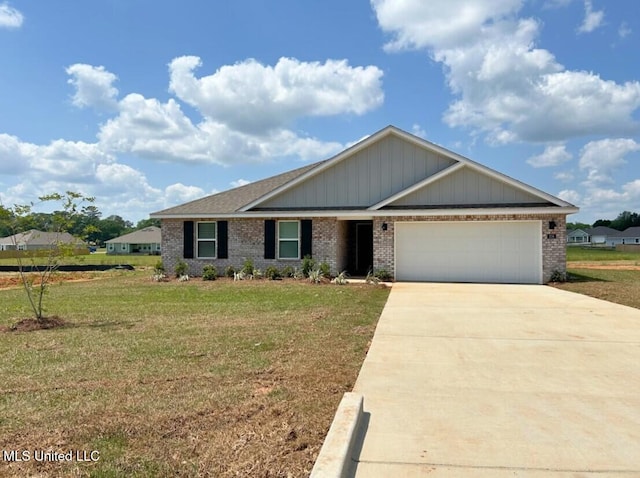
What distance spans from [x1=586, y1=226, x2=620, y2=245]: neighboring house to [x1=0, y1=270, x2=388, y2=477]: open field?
100007 millimetres

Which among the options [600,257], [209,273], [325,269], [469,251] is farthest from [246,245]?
[600,257]

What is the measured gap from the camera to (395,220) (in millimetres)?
16422

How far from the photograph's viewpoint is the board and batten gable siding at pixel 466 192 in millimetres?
15984

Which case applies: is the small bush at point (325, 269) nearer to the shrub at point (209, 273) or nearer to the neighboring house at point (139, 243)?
the shrub at point (209, 273)

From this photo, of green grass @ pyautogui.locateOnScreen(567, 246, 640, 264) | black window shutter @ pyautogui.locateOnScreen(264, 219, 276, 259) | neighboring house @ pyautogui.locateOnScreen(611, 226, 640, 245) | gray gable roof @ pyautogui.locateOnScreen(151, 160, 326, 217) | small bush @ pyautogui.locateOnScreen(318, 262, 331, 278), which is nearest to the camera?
small bush @ pyautogui.locateOnScreen(318, 262, 331, 278)

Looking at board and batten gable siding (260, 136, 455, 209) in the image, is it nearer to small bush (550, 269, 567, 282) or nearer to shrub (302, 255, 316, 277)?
shrub (302, 255, 316, 277)

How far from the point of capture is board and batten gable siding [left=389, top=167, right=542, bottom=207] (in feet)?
52.4

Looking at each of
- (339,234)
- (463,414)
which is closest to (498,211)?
(339,234)

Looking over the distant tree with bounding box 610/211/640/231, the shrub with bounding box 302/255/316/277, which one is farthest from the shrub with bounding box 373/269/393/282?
the distant tree with bounding box 610/211/640/231

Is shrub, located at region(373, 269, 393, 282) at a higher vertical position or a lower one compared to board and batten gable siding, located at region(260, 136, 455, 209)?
lower

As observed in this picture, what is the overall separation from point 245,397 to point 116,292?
34.5ft

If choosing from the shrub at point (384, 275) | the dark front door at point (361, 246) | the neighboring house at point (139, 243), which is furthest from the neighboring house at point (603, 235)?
the shrub at point (384, 275)

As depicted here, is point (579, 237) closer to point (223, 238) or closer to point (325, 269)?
point (325, 269)

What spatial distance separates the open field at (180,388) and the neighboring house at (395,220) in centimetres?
759
